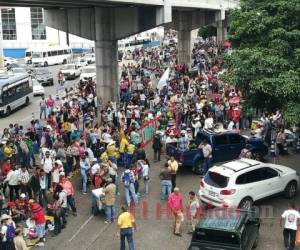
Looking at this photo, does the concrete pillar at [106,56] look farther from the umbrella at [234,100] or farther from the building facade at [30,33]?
the building facade at [30,33]

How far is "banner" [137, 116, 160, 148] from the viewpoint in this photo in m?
26.5

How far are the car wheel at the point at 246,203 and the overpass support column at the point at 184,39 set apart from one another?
4279 cm

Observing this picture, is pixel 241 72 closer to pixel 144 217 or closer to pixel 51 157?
pixel 144 217

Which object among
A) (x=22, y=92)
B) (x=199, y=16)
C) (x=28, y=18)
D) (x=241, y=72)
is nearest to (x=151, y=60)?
(x=199, y=16)

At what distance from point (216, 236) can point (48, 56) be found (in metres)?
59.2

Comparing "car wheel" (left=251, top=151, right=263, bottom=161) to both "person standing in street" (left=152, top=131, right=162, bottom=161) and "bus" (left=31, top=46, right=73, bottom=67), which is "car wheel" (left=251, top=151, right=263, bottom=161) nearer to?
"person standing in street" (left=152, top=131, right=162, bottom=161)

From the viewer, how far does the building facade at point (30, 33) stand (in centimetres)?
8869

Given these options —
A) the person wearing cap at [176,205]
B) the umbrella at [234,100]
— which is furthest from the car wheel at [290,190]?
the umbrella at [234,100]

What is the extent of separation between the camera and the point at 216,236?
13406 mm

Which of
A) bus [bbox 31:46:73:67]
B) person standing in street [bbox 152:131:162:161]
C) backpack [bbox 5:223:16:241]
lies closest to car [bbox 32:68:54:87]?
bus [bbox 31:46:73:67]

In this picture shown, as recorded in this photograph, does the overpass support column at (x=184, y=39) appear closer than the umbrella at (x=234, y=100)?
No

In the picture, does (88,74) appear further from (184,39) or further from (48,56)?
(48,56)

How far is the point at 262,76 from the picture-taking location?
1786cm

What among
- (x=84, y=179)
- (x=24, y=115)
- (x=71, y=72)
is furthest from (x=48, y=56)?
(x=84, y=179)
